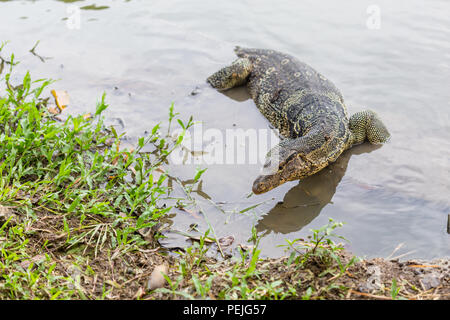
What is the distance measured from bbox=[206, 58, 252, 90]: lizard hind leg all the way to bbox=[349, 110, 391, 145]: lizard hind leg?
227 centimetres

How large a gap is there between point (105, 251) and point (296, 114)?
→ 135 inches

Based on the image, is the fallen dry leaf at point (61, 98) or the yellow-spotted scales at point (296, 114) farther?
the fallen dry leaf at point (61, 98)

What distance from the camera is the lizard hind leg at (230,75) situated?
7.16 meters

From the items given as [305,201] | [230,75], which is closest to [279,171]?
[305,201]

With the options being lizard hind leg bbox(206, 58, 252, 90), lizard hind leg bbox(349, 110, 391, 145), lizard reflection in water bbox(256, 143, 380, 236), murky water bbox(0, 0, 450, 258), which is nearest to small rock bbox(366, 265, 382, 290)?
murky water bbox(0, 0, 450, 258)

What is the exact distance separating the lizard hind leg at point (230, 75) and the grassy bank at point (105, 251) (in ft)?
9.91

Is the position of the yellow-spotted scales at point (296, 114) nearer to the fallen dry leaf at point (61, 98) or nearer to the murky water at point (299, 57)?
the murky water at point (299, 57)

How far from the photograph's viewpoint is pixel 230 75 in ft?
23.5

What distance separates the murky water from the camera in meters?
4.42

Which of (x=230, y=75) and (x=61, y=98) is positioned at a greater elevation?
(x=230, y=75)

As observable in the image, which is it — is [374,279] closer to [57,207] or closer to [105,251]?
[105,251]

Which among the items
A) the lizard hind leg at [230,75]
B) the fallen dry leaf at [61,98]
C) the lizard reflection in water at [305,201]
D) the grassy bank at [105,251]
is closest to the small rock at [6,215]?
the grassy bank at [105,251]

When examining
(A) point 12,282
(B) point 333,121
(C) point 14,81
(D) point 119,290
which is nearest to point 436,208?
(B) point 333,121
